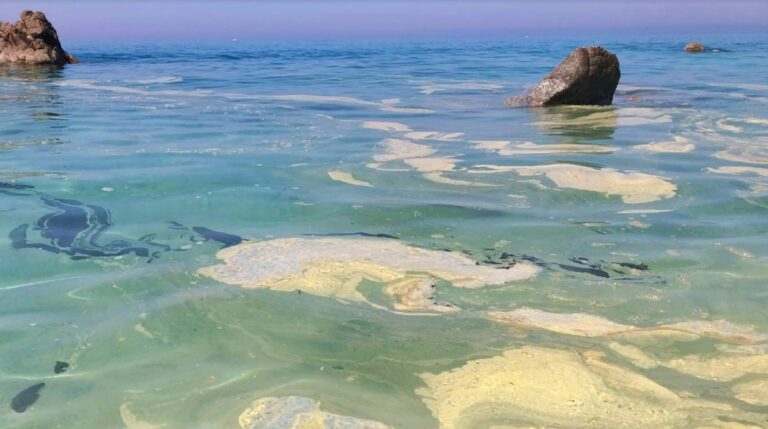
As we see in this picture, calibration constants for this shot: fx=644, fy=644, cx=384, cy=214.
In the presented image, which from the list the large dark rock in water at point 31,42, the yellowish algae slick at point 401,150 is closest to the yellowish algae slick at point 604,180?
the yellowish algae slick at point 401,150

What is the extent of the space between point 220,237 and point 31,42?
27.1m

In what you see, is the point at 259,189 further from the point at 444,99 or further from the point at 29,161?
the point at 444,99

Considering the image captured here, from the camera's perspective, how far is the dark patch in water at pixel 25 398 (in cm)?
254

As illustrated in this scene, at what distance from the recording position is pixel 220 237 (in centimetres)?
458

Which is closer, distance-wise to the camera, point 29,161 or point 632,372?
point 632,372

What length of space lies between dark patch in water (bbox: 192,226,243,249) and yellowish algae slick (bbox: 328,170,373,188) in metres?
1.71

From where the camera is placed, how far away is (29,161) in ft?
23.1

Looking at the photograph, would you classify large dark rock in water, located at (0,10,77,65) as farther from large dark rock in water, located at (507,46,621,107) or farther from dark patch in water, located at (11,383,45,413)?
dark patch in water, located at (11,383,45,413)

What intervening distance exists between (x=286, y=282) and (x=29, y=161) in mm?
4695

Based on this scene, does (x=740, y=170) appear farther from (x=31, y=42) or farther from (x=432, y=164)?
(x=31, y=42)

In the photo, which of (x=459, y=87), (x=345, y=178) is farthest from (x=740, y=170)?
(x=459, y=87)

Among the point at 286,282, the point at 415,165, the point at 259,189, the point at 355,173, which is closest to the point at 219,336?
the point at 286,282

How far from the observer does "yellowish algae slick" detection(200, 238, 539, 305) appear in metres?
3.81

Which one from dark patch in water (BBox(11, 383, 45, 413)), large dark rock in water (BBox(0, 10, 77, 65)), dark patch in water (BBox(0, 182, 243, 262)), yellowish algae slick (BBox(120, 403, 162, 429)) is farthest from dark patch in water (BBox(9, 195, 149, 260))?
large dark rock in water (BBox(0, 10, 77, 65))
